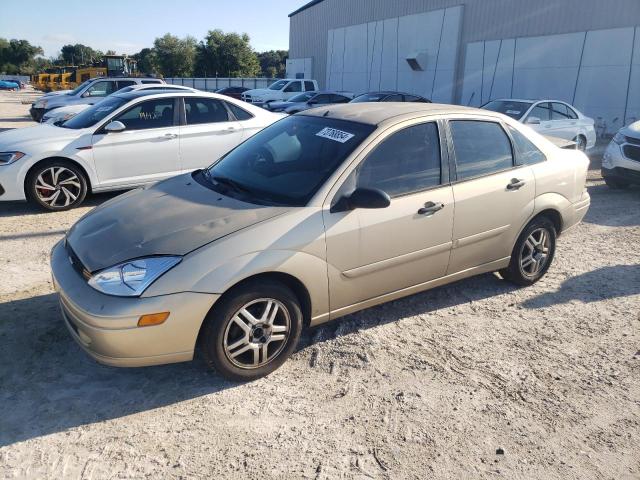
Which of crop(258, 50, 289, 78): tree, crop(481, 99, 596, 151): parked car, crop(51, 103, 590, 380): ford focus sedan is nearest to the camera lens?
crop(51, 103, 590, 380): ford focus sedan

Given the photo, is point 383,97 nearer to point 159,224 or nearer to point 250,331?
point 159,224

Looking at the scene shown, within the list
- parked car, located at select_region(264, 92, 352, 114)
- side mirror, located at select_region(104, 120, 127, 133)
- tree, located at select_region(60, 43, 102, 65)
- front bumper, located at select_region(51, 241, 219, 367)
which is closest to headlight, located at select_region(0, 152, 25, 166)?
side mirror, located at select_region(104, 120, 127, 133)

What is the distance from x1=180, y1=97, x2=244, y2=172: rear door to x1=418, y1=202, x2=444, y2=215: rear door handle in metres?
4.65

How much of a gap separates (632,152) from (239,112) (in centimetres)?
661

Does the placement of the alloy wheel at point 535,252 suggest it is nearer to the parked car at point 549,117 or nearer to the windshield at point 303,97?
the parked car at point 549,117

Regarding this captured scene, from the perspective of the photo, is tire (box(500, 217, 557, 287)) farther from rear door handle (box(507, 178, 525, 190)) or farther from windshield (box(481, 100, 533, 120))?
windshield (box(481, 100, 533, 120))

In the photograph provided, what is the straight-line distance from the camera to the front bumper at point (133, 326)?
9.31 ft

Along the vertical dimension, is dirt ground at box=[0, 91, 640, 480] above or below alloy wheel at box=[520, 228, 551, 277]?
below

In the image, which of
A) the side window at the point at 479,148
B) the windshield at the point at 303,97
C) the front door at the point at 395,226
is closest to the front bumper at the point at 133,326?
the front door at the point at 395,226

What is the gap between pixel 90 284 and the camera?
300 cm

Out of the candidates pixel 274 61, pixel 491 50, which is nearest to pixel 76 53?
pixel 274 61

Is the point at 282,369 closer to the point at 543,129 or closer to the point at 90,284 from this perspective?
the point at 90,284

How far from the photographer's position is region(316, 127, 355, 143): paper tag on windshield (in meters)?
3.71

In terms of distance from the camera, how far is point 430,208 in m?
3.81
